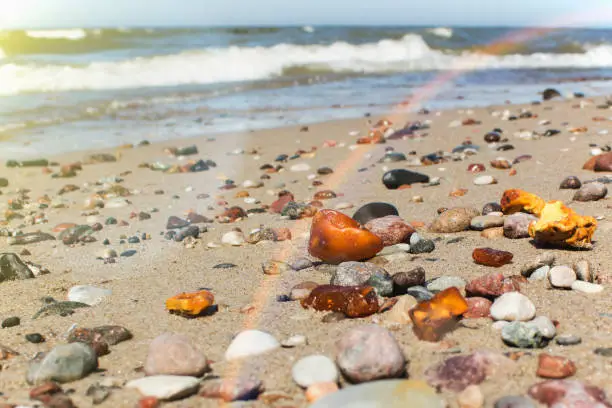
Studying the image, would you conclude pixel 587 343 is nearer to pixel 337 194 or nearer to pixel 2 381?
pixel 2 381

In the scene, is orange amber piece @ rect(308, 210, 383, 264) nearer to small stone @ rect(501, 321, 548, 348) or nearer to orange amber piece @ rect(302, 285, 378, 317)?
orange amber piece @ rect(302, 285, 378, 317)

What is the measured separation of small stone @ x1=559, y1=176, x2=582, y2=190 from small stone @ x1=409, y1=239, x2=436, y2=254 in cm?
132

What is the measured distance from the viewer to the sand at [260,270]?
1752 millimetres

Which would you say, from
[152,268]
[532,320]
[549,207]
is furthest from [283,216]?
[532,320]

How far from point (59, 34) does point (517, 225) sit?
77.7ft

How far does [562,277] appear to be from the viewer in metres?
2.16

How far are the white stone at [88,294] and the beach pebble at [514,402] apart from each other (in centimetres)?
154

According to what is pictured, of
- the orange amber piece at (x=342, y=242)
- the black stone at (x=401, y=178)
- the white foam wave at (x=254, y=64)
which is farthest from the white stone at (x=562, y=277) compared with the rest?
the white foam wave at (x=254, y=64)

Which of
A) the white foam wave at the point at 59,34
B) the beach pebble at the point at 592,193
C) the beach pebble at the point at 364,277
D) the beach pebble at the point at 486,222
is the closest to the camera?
the beach pebble at the point at 364,277

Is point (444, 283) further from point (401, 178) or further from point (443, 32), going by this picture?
point (443, 32)

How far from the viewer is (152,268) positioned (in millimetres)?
2951

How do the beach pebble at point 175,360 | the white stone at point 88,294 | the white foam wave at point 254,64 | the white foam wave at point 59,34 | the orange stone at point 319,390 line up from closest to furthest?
1. the orange stone at point 319,390
2. the beach pebble at point 175,360
3. the white stone at point 88,294
4. the white foam wave at point 254,64
5. the white foam wave at point 59,34

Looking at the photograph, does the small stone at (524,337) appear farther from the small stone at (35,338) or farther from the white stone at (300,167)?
the white stone at (300,167)

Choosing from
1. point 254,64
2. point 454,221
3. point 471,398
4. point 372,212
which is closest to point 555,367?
point 471,398
